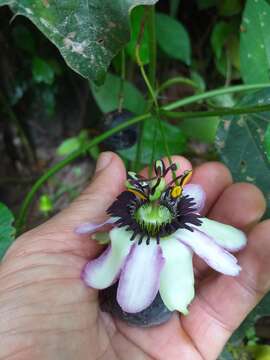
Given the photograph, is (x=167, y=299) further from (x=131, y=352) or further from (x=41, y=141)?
(x=41, y=141)

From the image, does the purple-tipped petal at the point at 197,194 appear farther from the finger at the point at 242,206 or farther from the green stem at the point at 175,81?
the green stem at the point at 175,81

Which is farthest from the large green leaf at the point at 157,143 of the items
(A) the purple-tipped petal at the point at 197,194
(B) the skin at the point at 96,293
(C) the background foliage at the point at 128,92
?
(A) the purple-tipped petal at the point at 197,194

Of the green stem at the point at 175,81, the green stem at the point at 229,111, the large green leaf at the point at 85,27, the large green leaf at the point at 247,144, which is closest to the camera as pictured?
the large green leaf at the point at 85,27

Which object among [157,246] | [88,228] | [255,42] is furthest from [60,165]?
[255,42]

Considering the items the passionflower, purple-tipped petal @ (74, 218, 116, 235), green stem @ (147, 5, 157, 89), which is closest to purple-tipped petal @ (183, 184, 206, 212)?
the passionflower

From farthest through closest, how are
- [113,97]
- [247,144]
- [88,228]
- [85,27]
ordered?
[113,97] < [247,144] < [88,228] < [85,27]

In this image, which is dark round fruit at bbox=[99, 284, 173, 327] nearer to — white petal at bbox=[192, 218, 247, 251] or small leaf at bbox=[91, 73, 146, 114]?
white petal at bbox=[192, 218, 247, 251]

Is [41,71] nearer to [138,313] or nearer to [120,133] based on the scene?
[120,133]

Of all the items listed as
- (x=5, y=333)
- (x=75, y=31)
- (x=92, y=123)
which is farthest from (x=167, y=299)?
(x=92, y=123)
